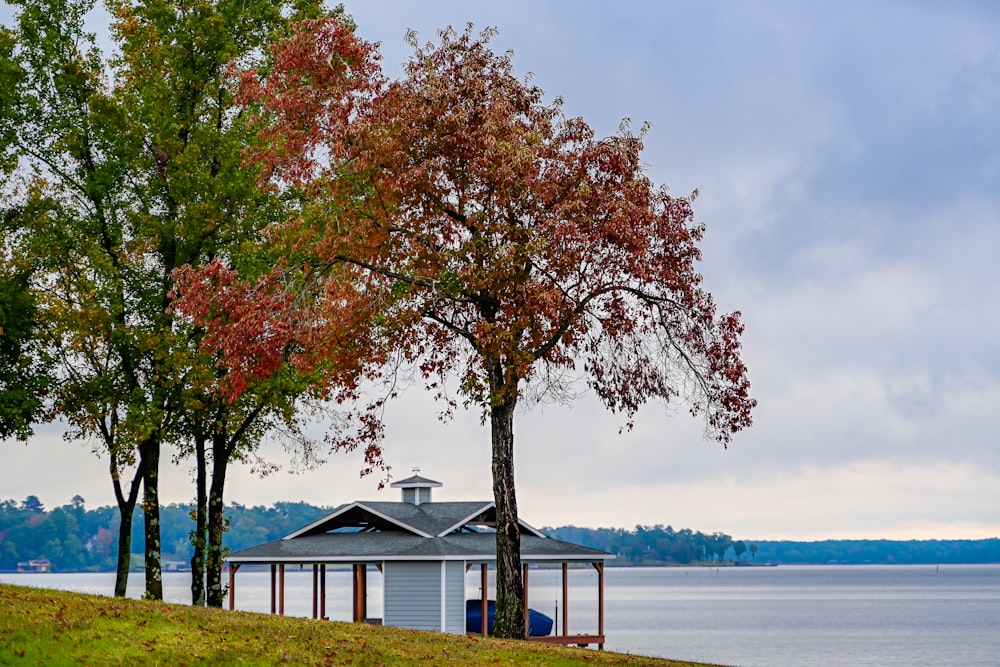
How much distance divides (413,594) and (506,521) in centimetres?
1319

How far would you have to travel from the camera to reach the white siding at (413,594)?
3422 centimetres

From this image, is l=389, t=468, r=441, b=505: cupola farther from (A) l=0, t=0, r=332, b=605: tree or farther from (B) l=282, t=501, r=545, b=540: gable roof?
(A) l=0, t=0, r=332, b=605: tree

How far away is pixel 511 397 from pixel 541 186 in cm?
396

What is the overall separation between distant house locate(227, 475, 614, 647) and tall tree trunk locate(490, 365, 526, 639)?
448 inches

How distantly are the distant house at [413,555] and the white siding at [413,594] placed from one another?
0.03m

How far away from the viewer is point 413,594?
34.5 m

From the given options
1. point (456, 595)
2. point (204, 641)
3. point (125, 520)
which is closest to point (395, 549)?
point (456, 595)

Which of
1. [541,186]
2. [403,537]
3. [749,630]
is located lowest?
[749,630]

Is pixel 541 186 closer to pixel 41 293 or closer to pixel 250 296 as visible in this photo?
pixel 250 296

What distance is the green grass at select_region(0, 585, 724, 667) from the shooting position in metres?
16.1

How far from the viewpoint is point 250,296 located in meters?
21.3

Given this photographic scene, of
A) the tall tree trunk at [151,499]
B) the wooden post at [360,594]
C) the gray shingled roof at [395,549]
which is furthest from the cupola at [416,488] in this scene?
the tall tree trunk at [151,499]

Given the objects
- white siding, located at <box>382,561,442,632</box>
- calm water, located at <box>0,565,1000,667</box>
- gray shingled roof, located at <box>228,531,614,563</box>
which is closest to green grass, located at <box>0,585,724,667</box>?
gray shingled roof, located at <box>228,531,614,563</box>

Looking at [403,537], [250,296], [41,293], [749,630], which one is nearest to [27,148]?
[41,293]
